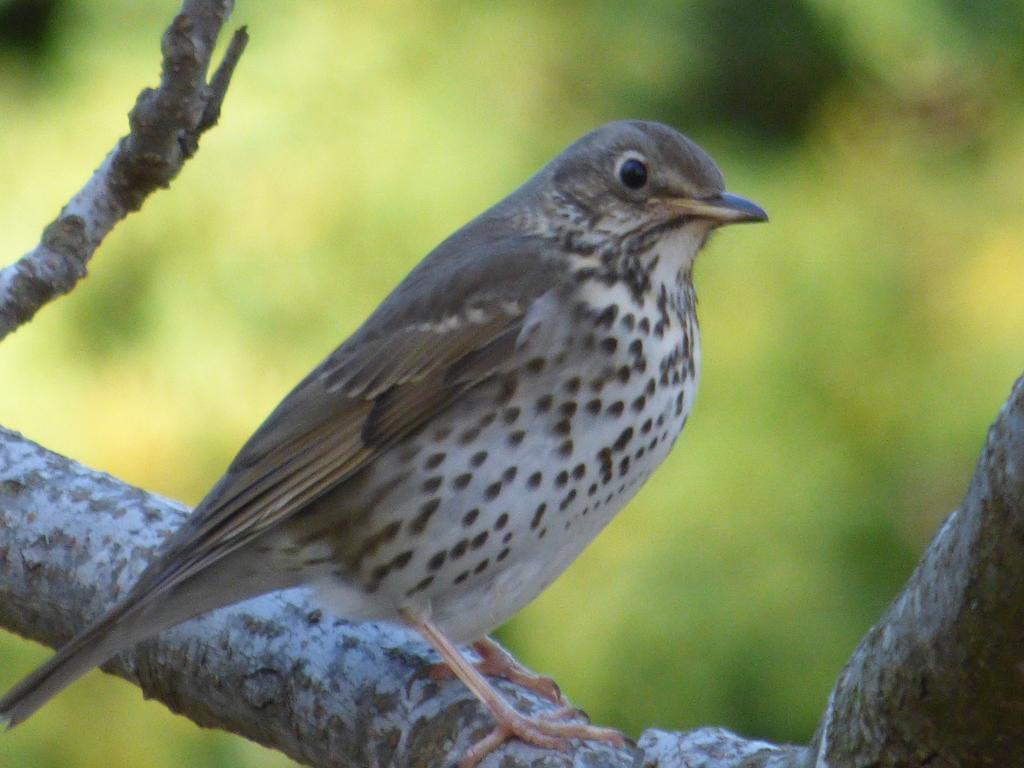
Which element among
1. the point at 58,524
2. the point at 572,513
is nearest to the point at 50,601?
the point at 58,524

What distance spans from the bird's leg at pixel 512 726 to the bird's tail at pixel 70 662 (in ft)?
1.77

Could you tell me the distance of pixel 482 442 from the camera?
8.80 feet

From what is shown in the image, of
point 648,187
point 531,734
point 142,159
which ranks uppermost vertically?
point 648,187

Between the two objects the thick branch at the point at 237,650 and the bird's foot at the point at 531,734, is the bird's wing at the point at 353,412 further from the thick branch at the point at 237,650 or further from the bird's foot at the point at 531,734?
the bird's foot at the point at 531,734

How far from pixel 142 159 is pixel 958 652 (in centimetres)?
178

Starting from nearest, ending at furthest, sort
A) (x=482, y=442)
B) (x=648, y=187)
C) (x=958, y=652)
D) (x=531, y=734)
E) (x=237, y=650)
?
(x=958, y=652), (x=531, y=734), (x=482, y=442), (x=237, y=650), (x=648, y=187)

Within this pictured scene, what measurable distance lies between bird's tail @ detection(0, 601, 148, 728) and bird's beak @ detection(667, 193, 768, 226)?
1.21 metres

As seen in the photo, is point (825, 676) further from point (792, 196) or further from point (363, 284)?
point (363, 284)

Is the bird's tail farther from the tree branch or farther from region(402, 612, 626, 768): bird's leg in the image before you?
region(402, 612, 626, 768): bird's leg

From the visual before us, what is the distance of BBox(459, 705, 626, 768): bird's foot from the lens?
2.51 meters

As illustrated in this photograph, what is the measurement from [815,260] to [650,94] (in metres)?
0.63

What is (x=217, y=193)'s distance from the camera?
13.1 ft

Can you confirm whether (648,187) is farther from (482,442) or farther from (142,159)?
(142,159)

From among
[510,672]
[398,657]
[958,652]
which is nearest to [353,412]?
[398,657]
